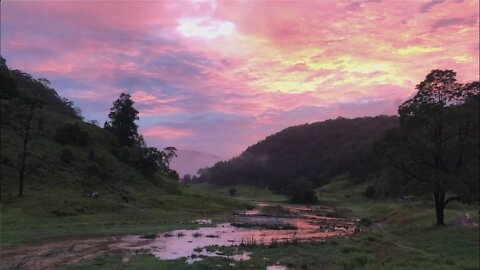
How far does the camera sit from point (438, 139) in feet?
151

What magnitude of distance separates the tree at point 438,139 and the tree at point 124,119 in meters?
89.8

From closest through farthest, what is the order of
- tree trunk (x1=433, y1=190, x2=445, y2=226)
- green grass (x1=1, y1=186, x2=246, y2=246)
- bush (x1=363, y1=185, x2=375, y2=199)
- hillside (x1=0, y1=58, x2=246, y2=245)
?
1. green grass (x1=1, y1=186, x2=246, y2=246)
2. tree trunk (x1=433, y1=190, x2=445, y2=226)
3. hillside (x1=0, y1=58, x2=246, y2=245)
4. bush (x1=363, y1=185, x2=375, y2=199)

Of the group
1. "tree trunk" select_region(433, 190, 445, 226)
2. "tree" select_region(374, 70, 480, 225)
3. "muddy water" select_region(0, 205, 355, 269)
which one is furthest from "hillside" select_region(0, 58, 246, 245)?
"tree trunk" select_region(433, 190, 445, 226)

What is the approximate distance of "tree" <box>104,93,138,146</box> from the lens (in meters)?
125

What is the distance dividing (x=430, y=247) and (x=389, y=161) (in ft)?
42.7

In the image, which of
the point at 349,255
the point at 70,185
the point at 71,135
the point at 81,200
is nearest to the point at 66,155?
the point at 71,135

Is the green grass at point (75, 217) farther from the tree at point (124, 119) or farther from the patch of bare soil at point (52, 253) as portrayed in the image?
the tree at point (124, 119)

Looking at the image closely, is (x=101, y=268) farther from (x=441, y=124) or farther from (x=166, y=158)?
(x=166, y=158)

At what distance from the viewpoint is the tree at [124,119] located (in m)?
125

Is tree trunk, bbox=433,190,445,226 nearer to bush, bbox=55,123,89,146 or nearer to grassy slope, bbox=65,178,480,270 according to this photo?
grassy slope, bbox=65,178,480,270

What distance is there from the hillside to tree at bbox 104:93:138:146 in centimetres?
379

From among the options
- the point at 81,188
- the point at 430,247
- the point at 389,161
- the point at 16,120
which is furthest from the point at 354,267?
the point at 16,120

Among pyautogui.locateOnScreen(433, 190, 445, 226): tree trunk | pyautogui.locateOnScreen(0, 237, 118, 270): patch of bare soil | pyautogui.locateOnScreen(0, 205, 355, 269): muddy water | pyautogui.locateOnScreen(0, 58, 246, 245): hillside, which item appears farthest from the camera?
pyautogui.locateOnScreen(0, 58, 246, 245): hillside

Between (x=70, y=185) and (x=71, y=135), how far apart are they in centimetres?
2427
